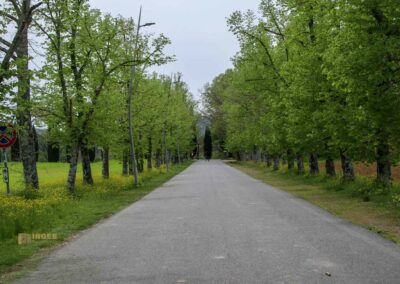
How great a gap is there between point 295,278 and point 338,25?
545 inches

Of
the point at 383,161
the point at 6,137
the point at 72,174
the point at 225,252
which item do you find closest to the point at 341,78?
the point at 383,161

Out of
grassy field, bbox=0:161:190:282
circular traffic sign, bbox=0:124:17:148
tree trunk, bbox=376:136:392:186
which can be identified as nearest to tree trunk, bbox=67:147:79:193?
grassy field, bbox=0:161:190:282

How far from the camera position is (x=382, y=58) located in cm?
1441

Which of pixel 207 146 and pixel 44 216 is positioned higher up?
pixel 207 146

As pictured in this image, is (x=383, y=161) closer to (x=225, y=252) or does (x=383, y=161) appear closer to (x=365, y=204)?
(x=365, y=204)

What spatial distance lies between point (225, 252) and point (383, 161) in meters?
11.4

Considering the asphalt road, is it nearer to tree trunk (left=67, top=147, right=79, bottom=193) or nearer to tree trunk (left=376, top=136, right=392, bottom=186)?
tree trunk (left=376, top=136, right=392, bottom=186)

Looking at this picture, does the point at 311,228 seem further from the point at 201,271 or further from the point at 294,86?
the point at 294,86

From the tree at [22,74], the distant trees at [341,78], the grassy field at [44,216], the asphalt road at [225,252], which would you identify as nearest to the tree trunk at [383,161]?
the distant trees at [341,78]

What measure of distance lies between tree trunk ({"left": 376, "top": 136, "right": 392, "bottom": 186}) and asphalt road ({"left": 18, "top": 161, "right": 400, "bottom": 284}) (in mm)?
5042

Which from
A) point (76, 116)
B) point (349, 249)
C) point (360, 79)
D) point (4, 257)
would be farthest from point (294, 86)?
A: point (4, 257)

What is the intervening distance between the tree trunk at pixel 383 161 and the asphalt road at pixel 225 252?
504 cm

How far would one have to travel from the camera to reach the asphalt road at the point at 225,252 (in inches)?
261

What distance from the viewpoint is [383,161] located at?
1772 cm
